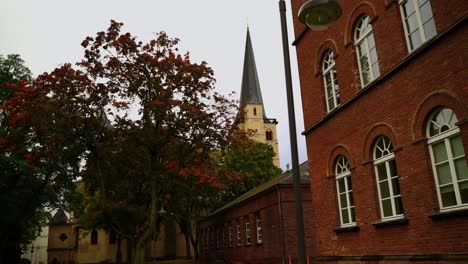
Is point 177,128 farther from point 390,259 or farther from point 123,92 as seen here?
point 390,259

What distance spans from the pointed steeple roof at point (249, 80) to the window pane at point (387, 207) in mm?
68810

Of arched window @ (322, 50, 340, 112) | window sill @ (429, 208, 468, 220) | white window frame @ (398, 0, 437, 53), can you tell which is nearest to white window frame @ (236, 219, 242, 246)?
arched window @ (322, 50, 340, 112)

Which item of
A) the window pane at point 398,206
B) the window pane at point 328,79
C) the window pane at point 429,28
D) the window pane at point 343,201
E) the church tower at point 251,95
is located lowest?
the window pane at point 398,206

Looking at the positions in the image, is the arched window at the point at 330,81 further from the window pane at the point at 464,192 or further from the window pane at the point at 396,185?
the window pane at the point at 464,192

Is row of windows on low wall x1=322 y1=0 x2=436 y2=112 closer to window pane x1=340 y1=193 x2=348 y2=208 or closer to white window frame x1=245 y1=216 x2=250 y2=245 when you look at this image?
window pane x1=340 y1=193 x2=348 y2=208

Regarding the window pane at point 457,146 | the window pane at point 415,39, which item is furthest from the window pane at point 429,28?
the window pane at point 457,146

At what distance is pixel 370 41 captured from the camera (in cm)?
1166

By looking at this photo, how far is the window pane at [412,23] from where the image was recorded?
9.84 m

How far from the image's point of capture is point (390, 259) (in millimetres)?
10398

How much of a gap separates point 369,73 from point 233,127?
11.3 m

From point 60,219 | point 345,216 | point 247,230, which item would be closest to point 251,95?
point 60,219

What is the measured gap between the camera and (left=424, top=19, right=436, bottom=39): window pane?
30.2ft

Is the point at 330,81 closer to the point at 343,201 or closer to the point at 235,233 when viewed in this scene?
the point at 343,201

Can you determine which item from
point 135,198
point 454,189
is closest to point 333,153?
point 454,189
